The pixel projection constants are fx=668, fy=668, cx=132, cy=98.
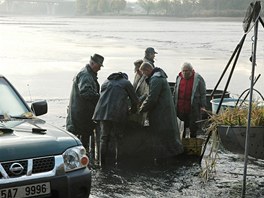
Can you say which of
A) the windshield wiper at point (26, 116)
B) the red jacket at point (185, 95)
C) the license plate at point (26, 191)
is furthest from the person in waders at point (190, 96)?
the license plate at point (26, 191)

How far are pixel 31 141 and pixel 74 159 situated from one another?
0.51m

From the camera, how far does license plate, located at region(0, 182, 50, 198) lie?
629 centimetres

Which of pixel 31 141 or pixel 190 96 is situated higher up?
pixel 31 141

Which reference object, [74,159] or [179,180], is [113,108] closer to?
[179,180]

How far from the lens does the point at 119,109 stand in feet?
34.4

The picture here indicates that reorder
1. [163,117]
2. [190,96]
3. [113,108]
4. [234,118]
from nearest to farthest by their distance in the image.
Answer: [234,118] < [113,108] < [163,117] < [190,96]

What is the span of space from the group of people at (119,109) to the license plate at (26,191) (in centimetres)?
398

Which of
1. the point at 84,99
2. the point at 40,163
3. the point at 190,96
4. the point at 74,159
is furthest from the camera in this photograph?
the point at 190,96

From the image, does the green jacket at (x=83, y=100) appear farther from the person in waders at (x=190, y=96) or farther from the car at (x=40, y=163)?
Result: the car at (x=40, y=163)

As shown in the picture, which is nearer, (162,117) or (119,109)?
(119,109)

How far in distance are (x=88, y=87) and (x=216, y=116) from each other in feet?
8.44

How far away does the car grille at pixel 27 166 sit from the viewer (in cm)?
637

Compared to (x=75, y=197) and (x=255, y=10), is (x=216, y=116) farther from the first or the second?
(x=75, y=197)

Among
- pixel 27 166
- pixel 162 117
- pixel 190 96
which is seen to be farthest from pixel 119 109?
pixel 27 166
